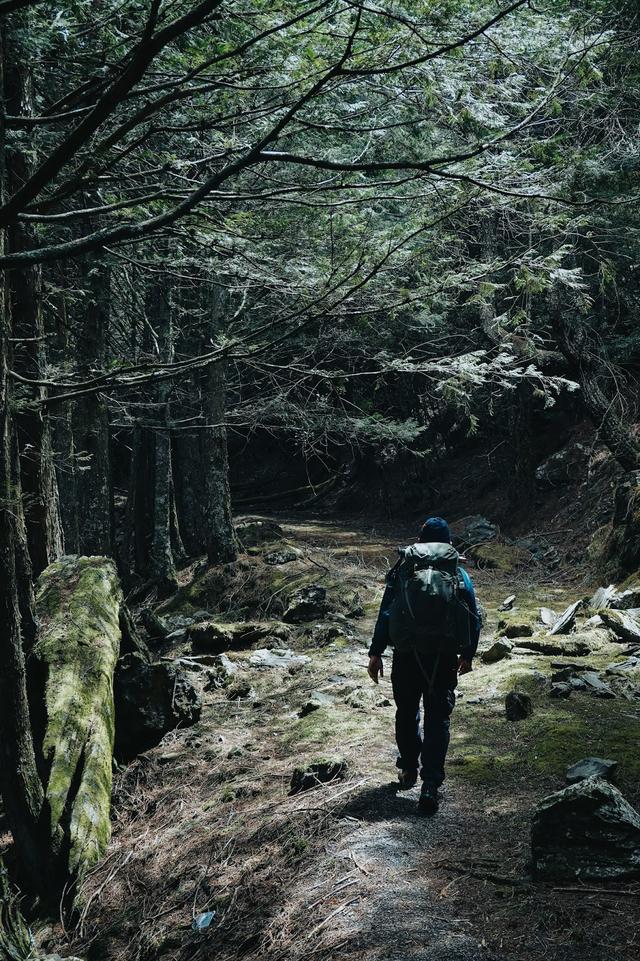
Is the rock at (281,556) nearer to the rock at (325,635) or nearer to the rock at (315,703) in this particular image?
the rock at (325,635)

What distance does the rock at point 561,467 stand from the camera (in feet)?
59.3

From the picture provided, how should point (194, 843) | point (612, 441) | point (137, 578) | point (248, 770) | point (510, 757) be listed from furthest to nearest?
point (137, 578) → point (612, 441) → point (248, 770) → point (510, 757) → point (194, 843)

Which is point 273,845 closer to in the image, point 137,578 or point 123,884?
point 123,884

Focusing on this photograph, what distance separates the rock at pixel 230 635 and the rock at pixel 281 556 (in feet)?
10.9

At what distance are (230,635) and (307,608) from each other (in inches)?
62.5

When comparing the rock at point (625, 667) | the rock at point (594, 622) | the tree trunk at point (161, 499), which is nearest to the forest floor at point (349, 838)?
the rock at point (625, 667)

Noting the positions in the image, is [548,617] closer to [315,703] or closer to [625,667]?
[625,667]

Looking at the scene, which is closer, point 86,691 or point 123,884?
point 123,884

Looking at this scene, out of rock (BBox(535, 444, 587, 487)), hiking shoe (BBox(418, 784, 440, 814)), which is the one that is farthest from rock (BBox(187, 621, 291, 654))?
rock (BBox(535, 444, 587, 487))


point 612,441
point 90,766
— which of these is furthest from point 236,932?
point 612,441

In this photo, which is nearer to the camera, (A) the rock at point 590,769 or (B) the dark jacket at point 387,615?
(A) the rock at point 590,769

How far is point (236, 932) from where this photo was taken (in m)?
4.15

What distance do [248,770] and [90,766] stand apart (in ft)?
4.38

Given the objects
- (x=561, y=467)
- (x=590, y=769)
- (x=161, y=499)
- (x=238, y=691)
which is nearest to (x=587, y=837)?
(x=590, y=769)
